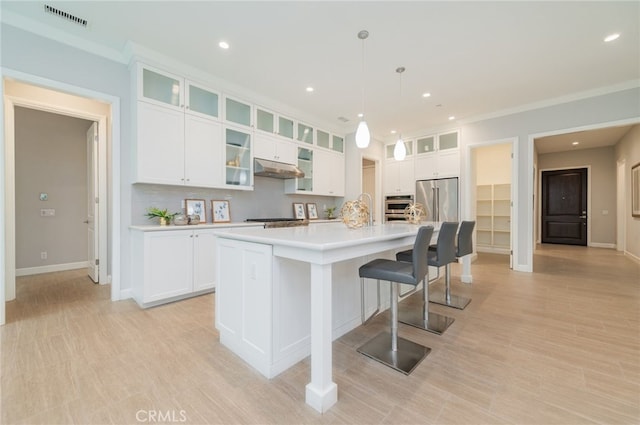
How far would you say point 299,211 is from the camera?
5.20 meters

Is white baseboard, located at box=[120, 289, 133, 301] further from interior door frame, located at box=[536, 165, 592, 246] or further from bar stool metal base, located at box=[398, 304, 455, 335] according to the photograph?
interior door frame, located at box=[536, 165, 592, 246]

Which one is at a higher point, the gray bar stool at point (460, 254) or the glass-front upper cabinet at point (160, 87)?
the glass-front upper cabinet at point (160, 87)

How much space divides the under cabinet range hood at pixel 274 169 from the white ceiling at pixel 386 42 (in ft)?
3.38

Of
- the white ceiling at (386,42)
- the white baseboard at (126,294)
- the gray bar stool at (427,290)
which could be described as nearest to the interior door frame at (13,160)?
the white baseboard at (126,294)

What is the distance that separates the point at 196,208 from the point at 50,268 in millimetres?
3004

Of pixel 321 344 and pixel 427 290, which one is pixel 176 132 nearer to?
pixel 321 344

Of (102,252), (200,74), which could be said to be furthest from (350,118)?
(102,252)

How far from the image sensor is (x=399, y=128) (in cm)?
573

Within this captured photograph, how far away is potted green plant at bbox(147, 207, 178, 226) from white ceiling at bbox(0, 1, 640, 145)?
5.90ft

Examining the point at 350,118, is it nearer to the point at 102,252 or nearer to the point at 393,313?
the point at 393,313

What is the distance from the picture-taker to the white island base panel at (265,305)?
1673 millimetres

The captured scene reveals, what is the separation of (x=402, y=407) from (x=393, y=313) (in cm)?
63

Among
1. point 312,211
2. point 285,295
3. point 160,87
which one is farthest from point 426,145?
point 285,295

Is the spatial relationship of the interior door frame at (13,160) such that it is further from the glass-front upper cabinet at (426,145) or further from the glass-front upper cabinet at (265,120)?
the glass-front upper cabinet at (426,145)
